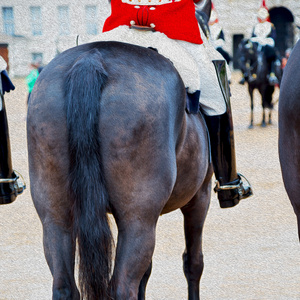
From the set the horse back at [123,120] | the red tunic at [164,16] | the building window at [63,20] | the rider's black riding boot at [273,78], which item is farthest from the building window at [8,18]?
the horse back at [123,120]

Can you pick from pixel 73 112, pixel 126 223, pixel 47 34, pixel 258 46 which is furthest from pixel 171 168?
pixel 47 34

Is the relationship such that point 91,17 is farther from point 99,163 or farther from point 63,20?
point 99,163

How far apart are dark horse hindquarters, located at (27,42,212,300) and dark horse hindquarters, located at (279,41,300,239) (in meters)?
0.59

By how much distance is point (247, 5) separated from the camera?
40812 millimetres

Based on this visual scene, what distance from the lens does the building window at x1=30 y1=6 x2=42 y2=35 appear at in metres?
43.7

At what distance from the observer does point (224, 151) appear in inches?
164

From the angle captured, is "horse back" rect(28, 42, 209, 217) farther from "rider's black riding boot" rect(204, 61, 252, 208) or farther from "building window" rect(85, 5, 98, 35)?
"building window" rect(85, 5, 98, 35)

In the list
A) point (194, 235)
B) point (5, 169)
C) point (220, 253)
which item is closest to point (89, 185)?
point (5, 169)

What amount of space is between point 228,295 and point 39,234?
2.53 meters

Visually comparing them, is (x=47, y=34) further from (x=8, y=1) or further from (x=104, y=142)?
(x=104, y=142)

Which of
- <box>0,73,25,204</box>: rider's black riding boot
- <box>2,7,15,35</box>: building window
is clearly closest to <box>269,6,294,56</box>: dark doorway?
<box>2,7,15,35</box>: building window

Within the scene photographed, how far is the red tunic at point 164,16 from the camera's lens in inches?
147

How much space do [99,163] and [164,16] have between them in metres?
1.25

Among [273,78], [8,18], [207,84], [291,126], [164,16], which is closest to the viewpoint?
[291,126]
